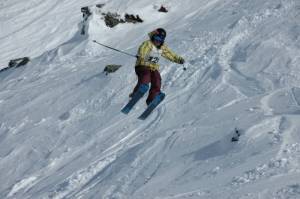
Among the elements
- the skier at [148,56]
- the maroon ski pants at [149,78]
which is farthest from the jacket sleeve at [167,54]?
the maroon ski pants at [149,78]

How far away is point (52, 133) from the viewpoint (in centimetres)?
1816

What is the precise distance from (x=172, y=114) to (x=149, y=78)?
6.79ft

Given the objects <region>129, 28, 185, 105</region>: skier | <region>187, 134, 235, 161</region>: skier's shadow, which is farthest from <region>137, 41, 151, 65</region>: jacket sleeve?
<region>187, 134, 235, 161</region>: skier's shadow

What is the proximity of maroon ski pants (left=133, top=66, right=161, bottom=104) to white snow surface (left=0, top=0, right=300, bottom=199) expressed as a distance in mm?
1001

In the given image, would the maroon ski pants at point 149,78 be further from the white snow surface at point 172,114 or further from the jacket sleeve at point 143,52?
the white snow surface at point 172,114

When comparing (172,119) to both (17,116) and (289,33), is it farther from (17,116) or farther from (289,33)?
(17,116)

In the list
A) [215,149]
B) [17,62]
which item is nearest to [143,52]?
[215,149]

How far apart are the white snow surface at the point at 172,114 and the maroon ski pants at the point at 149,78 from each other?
3.28 feet

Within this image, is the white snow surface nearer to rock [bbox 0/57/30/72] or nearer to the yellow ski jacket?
rock [bbox 0/57/30/72]

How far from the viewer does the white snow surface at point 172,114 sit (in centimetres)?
1045

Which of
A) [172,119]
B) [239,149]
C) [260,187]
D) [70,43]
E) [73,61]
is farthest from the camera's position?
[70,43]

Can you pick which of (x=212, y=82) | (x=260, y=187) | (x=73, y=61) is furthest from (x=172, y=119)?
(x=73, y=61)

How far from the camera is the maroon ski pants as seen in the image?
1336 cm

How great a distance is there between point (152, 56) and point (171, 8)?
44.8 ft
